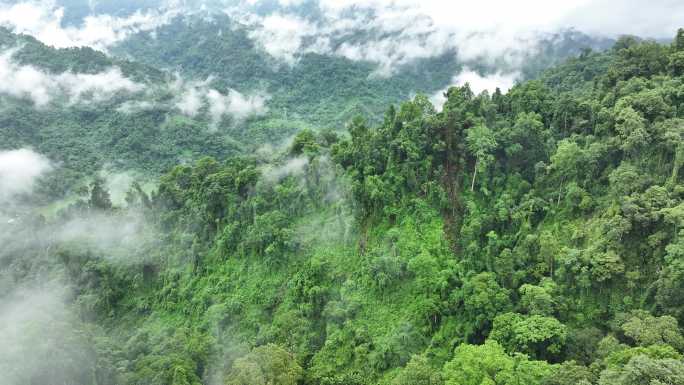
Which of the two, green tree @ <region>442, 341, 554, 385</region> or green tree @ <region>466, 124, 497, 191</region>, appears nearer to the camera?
green tree @ <region>442, 341, 554, 385</region>

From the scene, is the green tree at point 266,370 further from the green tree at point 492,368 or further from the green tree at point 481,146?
the green tree at point 481,146

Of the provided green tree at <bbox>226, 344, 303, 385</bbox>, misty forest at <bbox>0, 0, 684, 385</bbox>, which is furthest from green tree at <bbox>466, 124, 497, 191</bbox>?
green tree at <bbox>226, 344, 303, 385</bbox>

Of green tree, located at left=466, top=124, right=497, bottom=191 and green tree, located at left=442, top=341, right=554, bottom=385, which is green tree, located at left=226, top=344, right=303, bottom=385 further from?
green tree, located at left=466, top=124, right=497, bottom=191

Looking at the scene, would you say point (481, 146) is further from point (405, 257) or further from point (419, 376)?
point (419, 376)

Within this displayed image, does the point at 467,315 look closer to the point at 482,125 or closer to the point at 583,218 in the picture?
the point at 583,218

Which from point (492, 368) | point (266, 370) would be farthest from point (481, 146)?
point (266, 370)

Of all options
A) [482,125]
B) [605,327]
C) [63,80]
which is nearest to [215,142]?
[63,80]

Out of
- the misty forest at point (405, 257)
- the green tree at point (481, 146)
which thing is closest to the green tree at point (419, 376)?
the misty forest at point (405, 257)

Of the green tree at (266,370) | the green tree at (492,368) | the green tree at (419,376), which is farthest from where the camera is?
the green tree at (266,370)

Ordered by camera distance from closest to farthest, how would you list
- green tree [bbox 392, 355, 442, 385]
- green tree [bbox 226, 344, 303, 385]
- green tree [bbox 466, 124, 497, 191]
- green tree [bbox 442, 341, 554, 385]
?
green tree [bbox 442, 341, 554, 385] → green tree [bbox 392, 355, 442, 385] → green tree [bbox 226, 344, 303, 385] → green tree [bbox 466, 124, 497, 191]

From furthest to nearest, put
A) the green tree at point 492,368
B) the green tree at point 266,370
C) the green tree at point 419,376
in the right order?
the green tree at point 266,370 < the green tree at point 419,376 < the green tree at point 492,368

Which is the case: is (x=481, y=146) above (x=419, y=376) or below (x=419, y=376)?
above
